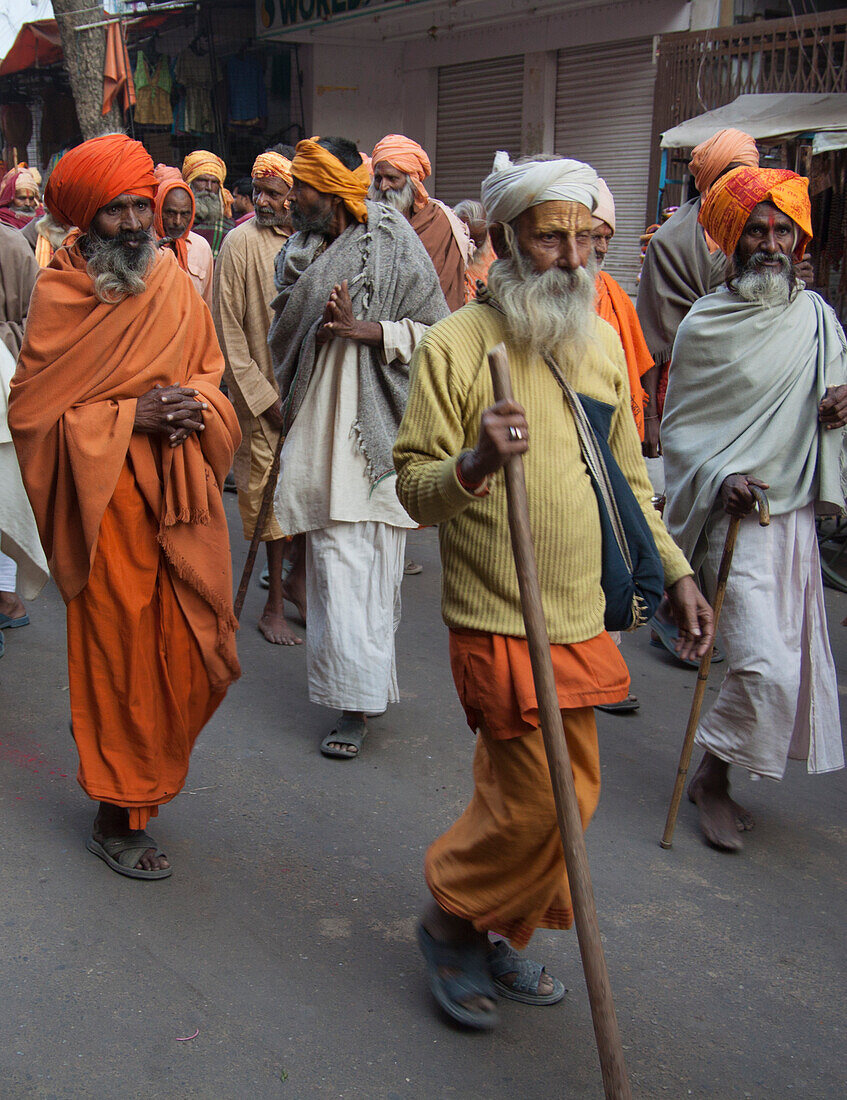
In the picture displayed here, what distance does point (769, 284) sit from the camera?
3793 millimetres

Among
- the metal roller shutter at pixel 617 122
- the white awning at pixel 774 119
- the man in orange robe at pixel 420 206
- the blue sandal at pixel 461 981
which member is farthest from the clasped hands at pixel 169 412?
the metal roller shutter at pixel 617 122

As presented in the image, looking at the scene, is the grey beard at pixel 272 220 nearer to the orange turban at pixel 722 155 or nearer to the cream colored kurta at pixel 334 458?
the cream colored kurta at pixel 334 458

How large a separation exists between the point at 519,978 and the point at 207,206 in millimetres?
7311

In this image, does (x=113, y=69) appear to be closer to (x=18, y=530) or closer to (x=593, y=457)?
(x=18, y=530)

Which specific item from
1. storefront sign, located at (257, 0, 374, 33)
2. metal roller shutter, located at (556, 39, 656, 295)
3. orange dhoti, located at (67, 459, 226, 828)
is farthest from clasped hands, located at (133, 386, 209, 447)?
storefront sign, located at (257, 0, 374, 33)

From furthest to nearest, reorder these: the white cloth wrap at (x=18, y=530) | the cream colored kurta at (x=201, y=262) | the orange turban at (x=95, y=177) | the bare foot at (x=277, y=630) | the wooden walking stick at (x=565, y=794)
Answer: the cream colored kurta at (x=201, y=262) → the bare foot at (x=277, y=630) → the white cloth wrap at (x=18, y=530) → the orange turban at (x=95, y=177) → the wooden walking stick at (x=565, y=794)

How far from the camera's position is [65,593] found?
11.1ft

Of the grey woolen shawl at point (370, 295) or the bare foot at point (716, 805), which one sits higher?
the grey woolen shawl at point (370, 295)

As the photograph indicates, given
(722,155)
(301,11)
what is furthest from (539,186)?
(301,11)

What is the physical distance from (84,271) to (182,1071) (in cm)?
226

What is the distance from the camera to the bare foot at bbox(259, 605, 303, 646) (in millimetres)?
5695

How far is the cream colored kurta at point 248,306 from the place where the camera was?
574 centimetres

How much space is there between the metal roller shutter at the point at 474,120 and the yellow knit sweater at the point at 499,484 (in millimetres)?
9687

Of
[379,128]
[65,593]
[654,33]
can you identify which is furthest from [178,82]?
[65,593]
